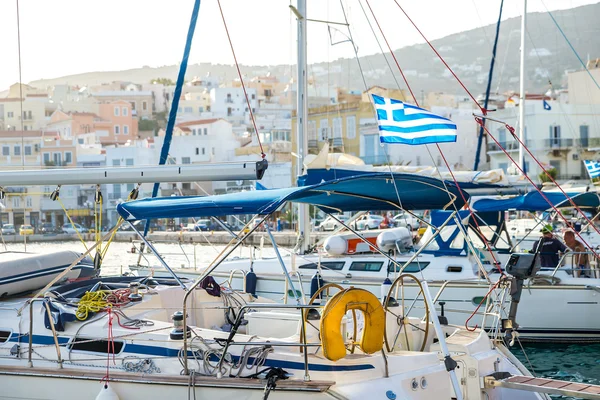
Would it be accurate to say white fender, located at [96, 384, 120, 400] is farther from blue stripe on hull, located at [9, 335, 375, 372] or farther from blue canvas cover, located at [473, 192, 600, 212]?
blue canvas cover, located at [473, 192, 600, 212]

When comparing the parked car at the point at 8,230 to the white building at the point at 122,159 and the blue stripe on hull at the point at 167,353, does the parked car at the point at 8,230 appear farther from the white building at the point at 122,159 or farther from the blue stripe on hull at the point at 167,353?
the blue stripe on hull at the point at 167,353

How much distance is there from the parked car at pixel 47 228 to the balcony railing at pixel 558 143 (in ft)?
112

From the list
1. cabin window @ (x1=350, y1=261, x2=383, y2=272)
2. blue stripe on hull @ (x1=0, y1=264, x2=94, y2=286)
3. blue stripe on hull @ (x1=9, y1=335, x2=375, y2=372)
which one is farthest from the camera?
cabin window @ (x1=350, y1=261, x2=383, y2=272)

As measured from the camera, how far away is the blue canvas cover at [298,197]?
7551mm

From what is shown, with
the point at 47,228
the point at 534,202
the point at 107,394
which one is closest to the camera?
the point at 107,394

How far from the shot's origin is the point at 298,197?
783 centimetres

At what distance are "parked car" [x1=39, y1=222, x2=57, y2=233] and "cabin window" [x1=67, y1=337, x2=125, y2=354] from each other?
4678 cm

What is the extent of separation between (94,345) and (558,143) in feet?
162

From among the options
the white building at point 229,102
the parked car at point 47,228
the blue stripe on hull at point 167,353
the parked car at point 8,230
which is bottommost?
the parked car at point 47,228

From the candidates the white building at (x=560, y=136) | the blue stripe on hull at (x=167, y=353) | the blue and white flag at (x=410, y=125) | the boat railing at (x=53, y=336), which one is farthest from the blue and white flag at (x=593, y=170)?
the white building at (x=560, y=136)

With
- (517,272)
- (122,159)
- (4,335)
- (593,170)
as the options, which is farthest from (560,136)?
(4,335)

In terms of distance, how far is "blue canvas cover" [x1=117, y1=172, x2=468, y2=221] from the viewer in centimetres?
755

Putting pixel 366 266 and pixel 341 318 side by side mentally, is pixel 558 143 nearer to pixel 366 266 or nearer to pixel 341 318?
pixel 366 266

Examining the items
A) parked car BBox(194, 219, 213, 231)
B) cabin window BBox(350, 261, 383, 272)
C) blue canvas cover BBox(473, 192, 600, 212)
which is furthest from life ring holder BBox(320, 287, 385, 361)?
parked car BBox(194, 219, 213, 231)
